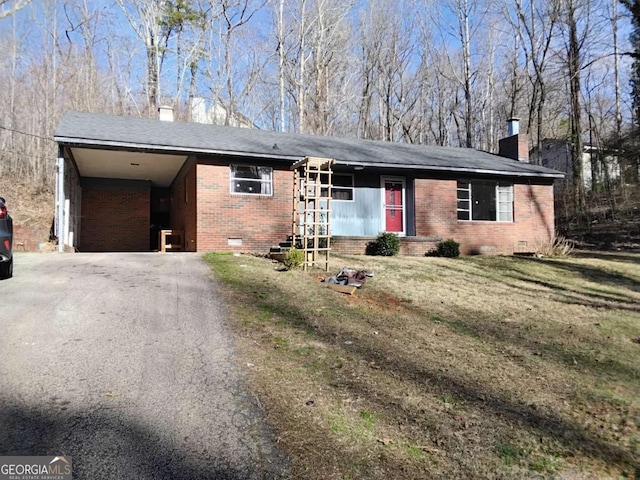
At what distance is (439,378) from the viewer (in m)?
4.07

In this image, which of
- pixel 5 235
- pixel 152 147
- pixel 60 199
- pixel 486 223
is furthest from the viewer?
pixel 486 223

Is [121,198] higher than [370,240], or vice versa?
[121,198]

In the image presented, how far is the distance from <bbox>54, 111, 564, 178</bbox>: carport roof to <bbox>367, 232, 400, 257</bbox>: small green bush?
2379 millimetres

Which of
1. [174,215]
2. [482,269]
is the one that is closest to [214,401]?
[482,269]

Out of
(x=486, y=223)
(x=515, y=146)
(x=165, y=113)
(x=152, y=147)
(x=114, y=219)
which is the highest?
(x=165, y=113)

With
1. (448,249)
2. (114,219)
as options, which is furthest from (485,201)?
(114,219)

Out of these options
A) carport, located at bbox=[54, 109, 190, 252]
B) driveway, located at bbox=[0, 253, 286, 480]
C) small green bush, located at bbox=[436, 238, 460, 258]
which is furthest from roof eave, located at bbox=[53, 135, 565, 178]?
driveway, located at bbox=[0, 253, 286, 480]

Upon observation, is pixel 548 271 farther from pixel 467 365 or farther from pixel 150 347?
pixel 150 347

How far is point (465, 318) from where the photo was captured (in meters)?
6.37

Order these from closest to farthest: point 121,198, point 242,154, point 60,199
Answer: point 60,199 → point 242,154 → point 121,198

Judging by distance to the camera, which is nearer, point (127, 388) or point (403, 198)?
point (127, 388)

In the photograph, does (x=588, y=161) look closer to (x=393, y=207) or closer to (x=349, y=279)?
(x=393, y=207)

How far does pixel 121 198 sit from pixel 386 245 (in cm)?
1088

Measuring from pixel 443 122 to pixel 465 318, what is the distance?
28199 mm
